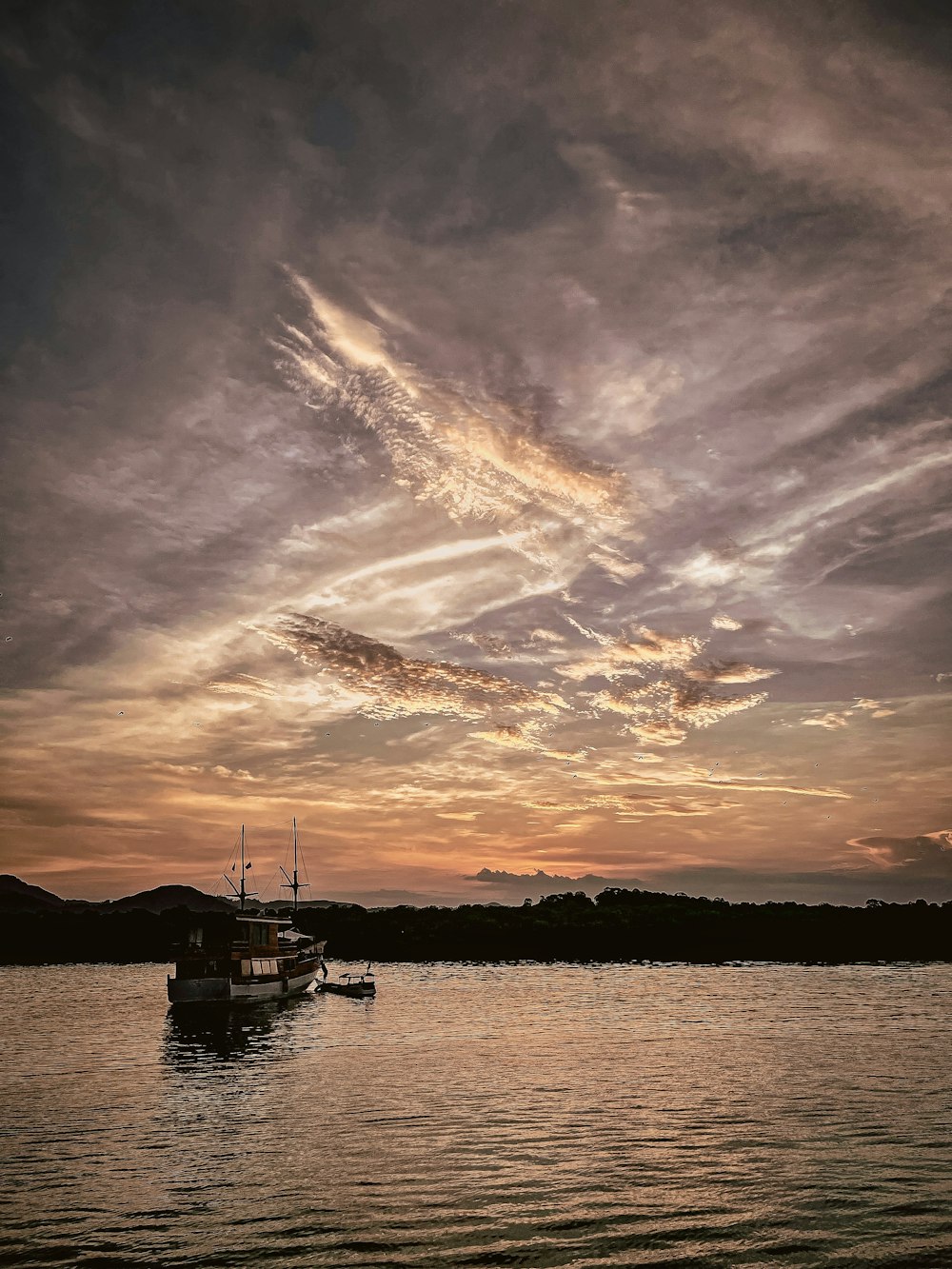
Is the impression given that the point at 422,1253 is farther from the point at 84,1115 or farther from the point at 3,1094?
the point at 3,1094

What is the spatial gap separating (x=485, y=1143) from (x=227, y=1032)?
53063 millimetres

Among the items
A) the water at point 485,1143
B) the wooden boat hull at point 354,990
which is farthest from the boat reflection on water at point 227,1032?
the wooden boat hull at point 354,990

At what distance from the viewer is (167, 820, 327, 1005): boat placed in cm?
8906

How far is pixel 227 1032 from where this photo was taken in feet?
260

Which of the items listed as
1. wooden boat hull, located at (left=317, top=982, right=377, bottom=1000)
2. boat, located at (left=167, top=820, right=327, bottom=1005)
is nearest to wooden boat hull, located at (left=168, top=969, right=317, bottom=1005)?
boat, located at (left=167, top=820, right=327, bottom=1005)

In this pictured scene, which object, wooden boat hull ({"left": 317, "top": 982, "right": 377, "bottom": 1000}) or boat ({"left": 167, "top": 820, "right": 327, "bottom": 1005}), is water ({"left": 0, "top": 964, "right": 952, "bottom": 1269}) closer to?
boat ({"left": 167, "top": 820, "right": 327, "bottom": 1005})

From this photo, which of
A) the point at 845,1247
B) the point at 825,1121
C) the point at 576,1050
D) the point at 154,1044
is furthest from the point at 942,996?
the point at 845,1247

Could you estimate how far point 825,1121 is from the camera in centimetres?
3797

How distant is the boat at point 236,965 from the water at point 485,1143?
7.53 m

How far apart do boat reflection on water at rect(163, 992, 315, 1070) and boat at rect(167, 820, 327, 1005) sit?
167 centimetres

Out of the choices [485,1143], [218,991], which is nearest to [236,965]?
[218,991]

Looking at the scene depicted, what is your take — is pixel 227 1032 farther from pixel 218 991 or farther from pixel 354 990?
pixel 354 990

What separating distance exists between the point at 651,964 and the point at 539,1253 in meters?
156

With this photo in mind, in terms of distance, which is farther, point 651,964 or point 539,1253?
point 651,964
